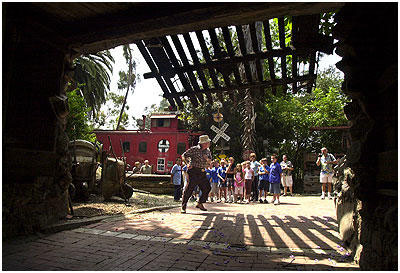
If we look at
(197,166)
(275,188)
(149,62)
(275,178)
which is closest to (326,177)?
(275,178)

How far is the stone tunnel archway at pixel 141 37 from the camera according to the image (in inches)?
109

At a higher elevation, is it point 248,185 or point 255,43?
point 255,43

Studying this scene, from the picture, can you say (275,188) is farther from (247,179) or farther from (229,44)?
(229,44)

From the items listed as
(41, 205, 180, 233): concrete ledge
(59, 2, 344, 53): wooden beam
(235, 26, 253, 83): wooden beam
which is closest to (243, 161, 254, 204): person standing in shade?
(235, 26, 253, 83): wooden beam

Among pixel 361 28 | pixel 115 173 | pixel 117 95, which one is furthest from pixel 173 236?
pixel 117 95

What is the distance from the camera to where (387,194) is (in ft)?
8.65

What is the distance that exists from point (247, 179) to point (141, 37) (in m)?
8.29

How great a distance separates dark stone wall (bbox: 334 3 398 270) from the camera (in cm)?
259

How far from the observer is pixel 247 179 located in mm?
11453

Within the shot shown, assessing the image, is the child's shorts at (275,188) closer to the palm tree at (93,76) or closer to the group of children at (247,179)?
the group of children at (247,179)

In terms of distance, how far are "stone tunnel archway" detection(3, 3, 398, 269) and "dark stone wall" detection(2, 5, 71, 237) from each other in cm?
1

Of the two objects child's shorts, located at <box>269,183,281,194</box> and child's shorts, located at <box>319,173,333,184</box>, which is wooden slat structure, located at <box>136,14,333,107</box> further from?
child's shorts, located at <box>319,173,333,184</box>

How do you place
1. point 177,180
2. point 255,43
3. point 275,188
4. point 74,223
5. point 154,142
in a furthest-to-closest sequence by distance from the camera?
point 154,142, point 177,180, point 275,188, point 255,43, point 74,223

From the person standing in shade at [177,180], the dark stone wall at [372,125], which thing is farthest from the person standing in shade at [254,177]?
the dark stone wall at [372,125]
